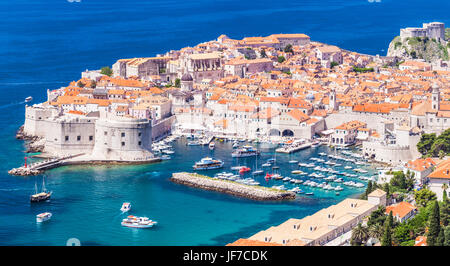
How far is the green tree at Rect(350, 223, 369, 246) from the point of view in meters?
25.0

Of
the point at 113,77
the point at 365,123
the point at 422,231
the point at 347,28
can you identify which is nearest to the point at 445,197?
the point at 422,231

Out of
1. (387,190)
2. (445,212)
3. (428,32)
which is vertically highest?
(428,32)

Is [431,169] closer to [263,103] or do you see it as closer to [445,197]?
[445,197]

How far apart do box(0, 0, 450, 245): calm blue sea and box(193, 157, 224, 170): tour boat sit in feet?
2.42

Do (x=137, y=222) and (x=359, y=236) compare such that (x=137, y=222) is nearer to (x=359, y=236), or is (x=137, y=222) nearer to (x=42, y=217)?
(x=42, y=217)

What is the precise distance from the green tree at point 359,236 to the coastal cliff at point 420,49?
48323mm

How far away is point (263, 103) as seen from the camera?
51594mm

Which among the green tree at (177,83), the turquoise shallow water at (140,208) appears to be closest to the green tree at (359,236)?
the turquoise shallow water at (140,208)

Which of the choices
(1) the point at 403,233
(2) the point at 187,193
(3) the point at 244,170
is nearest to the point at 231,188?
(2) the point at 187,193

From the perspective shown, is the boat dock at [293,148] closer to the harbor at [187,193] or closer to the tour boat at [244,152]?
the harbor at [187,193]

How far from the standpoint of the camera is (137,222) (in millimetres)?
30859

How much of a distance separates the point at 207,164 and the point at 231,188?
16.6ft

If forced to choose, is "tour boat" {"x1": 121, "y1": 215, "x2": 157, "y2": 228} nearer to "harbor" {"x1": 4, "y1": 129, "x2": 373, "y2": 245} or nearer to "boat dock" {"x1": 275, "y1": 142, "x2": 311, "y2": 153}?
"harbor" {"x1": 4, "y1": 129, "x2": 373, "y2": 245}
